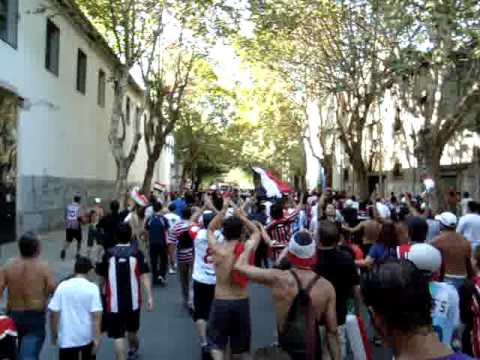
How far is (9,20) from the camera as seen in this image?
58.7 feet

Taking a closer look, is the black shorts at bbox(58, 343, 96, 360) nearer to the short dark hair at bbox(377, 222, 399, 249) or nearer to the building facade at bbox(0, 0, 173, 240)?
the short dark hair at bbox(377, 222, 399, 249)

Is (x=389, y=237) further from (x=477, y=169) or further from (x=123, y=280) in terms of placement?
(x=477, y=169)

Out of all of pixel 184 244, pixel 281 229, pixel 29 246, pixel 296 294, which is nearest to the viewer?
pixel 296 294

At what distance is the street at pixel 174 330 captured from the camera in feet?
23.6

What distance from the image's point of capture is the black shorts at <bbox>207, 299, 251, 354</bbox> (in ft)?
18.1

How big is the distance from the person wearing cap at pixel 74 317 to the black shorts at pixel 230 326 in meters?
1.03

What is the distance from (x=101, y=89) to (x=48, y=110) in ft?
30.6

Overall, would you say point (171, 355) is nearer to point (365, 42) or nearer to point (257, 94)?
point (365, 42)

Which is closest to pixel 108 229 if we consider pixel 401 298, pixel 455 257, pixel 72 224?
pixel 72 224

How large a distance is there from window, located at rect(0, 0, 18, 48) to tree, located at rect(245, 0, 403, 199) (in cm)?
706

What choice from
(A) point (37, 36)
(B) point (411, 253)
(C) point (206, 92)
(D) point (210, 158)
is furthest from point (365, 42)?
(D) point (210, 158)

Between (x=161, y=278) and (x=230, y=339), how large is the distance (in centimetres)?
674

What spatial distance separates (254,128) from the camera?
45812 mm

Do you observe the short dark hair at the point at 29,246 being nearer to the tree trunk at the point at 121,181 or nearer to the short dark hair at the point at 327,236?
the short dark hair at the point at 327,236
